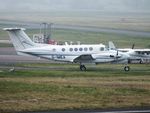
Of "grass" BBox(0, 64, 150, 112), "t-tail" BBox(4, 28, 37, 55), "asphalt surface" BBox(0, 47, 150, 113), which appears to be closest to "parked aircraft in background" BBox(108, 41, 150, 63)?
"asphalt surface" BBox(0, 47, 150, 113)

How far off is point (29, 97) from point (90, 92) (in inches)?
170

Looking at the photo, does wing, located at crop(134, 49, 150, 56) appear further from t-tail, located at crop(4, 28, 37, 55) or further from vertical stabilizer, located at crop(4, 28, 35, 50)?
vertical stabilizer, located at crop(4, 28, 35, 50)

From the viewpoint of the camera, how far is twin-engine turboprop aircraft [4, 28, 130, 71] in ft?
162

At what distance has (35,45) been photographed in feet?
166

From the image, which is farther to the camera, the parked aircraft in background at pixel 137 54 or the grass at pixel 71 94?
the parked aircraft in background at pixel 137 54

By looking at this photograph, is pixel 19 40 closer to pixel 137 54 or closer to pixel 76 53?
pixel 76 53

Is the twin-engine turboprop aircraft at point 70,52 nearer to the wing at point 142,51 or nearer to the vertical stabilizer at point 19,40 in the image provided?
the vertical stabilizer at point 19,40

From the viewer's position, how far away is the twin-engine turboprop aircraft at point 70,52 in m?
49.3

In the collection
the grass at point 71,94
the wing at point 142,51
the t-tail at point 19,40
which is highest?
the t-tail at point 19,40

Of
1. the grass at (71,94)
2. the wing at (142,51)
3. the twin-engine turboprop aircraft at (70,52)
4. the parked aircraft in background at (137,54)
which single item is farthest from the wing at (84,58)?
the grass at (71,94)

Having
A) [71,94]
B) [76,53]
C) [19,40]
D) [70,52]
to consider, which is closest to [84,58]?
[76,53]

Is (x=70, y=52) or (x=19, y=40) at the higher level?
(x=19, y=40)

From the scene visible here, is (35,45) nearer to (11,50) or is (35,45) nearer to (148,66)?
(148,66)

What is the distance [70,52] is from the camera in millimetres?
49844
